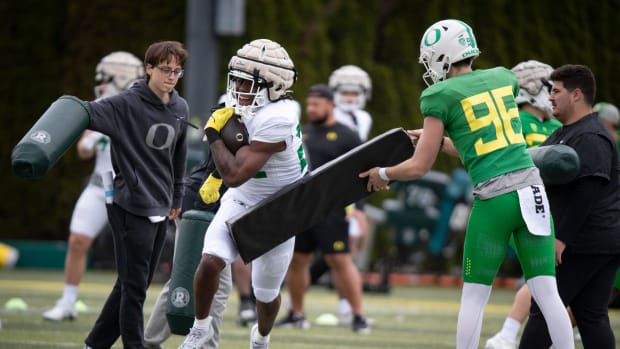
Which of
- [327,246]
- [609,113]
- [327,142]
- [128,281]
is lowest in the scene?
[327,246]

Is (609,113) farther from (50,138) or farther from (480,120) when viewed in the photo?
(50,138)

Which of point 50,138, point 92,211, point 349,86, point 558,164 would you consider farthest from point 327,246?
point 50,138

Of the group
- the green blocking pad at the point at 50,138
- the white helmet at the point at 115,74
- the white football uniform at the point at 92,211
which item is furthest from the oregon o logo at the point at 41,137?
the white helmet at the point at 115,74

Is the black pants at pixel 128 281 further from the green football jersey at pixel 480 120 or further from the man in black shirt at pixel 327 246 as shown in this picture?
the man in black shirt at pixel 327 246

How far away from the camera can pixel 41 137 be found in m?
6.14

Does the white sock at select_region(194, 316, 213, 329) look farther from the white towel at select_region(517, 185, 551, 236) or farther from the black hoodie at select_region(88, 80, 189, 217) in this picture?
the white towel at select_region(517, 185, 551, 236)

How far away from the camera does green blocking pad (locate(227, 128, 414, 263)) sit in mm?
6578

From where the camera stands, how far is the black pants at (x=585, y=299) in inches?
264

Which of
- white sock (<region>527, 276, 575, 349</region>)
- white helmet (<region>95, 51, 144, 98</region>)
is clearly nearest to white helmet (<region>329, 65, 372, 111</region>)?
white helmet (<region>95, 51, 144, 98</region>)

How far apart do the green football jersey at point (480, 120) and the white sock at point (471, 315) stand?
57 cm

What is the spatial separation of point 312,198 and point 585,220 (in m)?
1.56

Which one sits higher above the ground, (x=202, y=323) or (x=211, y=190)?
(x=211, y=190)

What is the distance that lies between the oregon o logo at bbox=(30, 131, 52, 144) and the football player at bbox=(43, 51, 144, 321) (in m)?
3.39

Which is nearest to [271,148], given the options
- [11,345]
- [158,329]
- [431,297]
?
[158,329]
